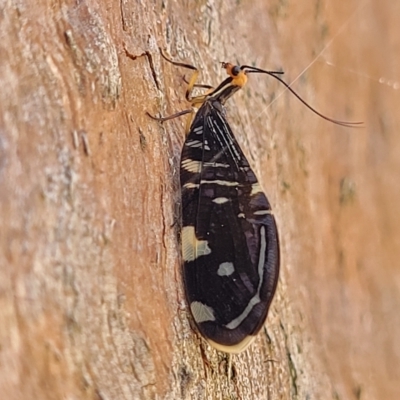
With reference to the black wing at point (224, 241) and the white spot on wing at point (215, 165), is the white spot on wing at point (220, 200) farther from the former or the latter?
the white spot on wing at point (215, 165)

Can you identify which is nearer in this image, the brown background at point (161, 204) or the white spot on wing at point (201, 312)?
the brown background at point (161, 204)

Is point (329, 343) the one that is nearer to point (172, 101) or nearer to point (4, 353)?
point (172, 101)

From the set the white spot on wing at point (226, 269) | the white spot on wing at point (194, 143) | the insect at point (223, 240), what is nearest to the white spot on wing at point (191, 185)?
the insect at point (223, 240)

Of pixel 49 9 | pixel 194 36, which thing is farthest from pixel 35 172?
pixel 194 36

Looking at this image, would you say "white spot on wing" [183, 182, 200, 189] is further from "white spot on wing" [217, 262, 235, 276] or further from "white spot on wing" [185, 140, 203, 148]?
"white spot on wing" [217, 262, 235, 276]

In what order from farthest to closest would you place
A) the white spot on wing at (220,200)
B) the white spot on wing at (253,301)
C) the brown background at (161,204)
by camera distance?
the white spot on wing at (220,200)
the white spot on wing at (253,301)
the brown background at (161,204)

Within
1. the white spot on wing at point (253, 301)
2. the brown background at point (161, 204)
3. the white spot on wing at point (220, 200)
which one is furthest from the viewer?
the white spot on wing at point (220, 200)

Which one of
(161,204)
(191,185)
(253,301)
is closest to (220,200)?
(191,185)
